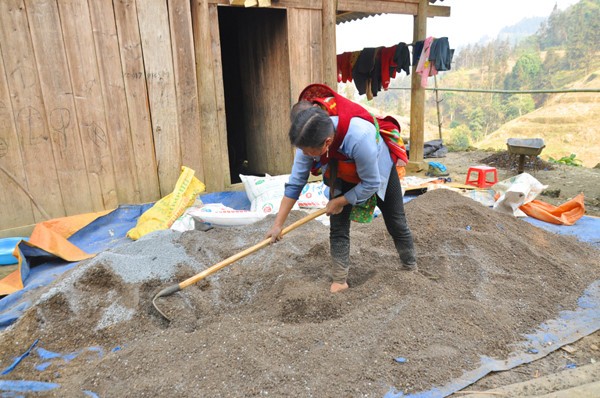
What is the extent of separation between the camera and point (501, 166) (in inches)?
269

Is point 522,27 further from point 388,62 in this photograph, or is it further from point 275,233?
point 275,233

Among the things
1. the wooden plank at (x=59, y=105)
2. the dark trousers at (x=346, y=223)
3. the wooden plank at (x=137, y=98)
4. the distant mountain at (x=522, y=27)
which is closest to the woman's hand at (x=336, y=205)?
the dark trousers at (x=346, y=223)

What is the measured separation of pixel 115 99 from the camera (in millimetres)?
3789

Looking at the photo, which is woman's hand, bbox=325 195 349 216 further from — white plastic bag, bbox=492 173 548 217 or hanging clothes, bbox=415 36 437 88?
hanging clothes, bbox=415 36 437 88

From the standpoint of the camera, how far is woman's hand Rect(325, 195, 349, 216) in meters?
2.16

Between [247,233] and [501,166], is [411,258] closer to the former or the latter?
[247,233]

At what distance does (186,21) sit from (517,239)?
3.51m

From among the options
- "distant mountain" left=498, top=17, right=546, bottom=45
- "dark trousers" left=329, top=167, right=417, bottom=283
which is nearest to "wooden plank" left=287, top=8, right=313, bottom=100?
"dark trousers" left=329, top=167, right=417, bottom=283

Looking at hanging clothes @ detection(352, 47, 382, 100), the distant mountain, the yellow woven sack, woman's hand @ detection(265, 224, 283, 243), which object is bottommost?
the yellow woven sack

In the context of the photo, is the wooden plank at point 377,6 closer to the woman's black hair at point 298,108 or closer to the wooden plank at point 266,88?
the wooden plank at point 266,88

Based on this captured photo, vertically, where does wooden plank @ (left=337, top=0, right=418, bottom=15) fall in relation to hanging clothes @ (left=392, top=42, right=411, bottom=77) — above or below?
above

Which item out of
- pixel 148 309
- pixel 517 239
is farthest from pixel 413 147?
pixel 148 309

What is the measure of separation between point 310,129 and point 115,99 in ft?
8.91

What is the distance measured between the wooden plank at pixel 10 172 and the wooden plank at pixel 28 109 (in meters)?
0.03
